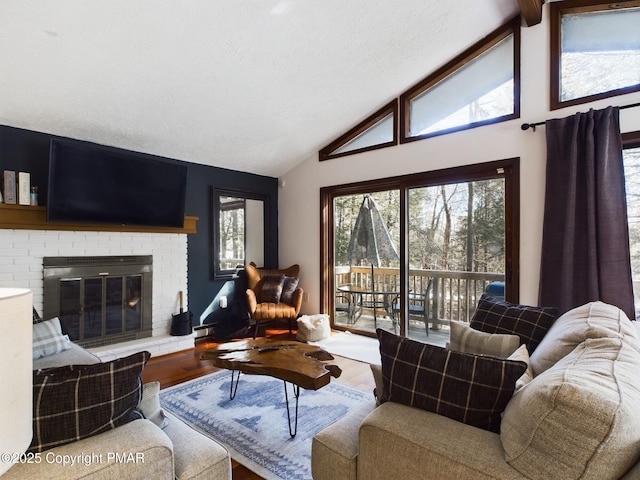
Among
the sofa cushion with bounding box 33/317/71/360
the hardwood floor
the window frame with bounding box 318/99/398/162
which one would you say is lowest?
the hardwood floor

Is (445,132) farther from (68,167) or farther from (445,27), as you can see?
(68,167)

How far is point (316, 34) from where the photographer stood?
9.46ft

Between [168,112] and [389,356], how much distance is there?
3126mm

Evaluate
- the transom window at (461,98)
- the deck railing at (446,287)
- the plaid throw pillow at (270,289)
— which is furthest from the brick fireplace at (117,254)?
the transom window at (461,98)

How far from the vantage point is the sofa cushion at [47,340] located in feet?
7.66

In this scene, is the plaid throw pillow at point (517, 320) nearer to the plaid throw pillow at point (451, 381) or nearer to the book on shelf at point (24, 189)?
the plaid throw pillow at point (451, 381)

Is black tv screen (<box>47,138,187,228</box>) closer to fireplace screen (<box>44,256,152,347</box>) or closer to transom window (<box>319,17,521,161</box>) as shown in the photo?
fireplace screen (<box>44,256,152,347</box>)

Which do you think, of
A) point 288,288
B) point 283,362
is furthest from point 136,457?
point 288,288

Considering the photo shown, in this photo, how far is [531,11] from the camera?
121 inches

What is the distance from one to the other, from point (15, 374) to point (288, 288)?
417 centimetres

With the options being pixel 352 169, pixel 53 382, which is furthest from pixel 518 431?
pixel 352 169

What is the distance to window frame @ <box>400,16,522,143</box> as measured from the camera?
3.37 m

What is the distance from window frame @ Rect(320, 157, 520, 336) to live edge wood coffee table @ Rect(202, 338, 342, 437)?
1.94 metres

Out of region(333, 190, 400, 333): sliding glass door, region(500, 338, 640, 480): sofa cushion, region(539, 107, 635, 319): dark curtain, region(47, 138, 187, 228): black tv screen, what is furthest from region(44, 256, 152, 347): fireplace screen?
region(539, 107, 635, 319): dark curtain
